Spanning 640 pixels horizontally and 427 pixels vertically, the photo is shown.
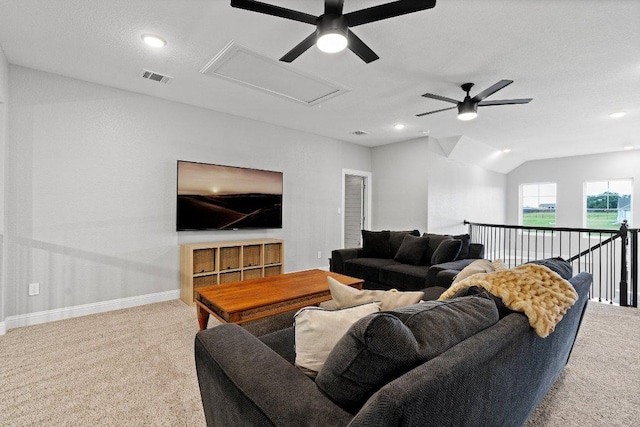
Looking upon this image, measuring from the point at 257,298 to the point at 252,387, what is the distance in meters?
1.49

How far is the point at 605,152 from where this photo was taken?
271 inches

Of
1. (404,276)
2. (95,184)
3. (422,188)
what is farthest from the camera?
(422,188)

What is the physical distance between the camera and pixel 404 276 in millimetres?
3711

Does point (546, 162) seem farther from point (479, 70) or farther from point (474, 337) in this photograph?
point (474, 337)

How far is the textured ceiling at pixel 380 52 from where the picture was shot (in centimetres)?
219

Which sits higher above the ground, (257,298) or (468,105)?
(468,105)

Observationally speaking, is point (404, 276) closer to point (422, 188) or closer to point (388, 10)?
point (422, 188)

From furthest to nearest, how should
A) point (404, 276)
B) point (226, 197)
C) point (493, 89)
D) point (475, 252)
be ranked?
point (226, 197)
point (475, 252)
point (404, 276)
point (493, 89)

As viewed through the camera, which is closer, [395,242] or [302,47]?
[302,47]

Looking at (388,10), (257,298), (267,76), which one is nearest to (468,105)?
(388,10)

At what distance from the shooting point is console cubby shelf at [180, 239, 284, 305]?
385cm

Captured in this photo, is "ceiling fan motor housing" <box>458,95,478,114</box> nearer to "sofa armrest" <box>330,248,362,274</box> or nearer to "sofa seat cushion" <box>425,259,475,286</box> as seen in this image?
"sofa seat cushion" <box>425,259,475,286</box>

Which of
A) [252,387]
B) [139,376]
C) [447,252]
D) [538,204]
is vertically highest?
[538,204]

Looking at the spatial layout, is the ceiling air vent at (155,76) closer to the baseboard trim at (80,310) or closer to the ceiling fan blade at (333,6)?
the ceiling fan blade at (333,6)
